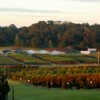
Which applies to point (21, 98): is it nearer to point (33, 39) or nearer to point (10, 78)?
point (10, 78)

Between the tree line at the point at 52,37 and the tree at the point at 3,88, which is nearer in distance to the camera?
the tree at the point at 3,88

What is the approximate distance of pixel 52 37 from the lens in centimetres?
8669

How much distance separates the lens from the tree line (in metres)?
81.6

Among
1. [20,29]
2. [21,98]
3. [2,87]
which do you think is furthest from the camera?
[20,29]

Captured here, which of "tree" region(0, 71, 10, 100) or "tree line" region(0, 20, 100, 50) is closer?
"tree" region(0, 71, 10, 100)

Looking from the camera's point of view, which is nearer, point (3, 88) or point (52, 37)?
point (3, 88)

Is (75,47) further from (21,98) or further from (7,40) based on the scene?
(21,98)

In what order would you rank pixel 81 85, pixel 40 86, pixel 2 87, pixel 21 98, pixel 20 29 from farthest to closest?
1. pixel 20 29
2. pixel 40 86
3. pixel 81 85
4. pixel 21 98
5. pixel 2 87

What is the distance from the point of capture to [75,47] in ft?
265

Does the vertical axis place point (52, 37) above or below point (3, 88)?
above

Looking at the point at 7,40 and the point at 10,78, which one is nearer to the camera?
the point at 10,78

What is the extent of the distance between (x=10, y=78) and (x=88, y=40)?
5308cm

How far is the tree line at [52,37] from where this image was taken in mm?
81625

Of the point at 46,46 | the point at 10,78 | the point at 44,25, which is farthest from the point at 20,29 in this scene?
the point at 10,78
